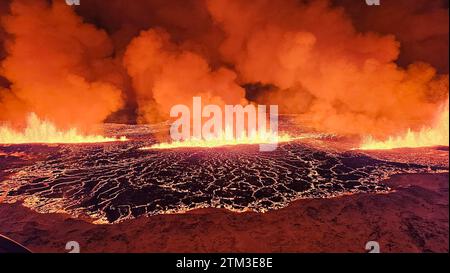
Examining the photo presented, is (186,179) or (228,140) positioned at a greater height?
(228,140)

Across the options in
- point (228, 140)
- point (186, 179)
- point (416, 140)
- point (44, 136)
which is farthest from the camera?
point (44, 136)

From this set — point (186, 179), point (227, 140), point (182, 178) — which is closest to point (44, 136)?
point (227, 140)

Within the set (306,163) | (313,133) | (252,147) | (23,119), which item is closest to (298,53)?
(313,133)

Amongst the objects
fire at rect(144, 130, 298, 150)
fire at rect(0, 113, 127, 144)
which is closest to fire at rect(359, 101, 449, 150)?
fire at rect(144, 130, 298, 150)

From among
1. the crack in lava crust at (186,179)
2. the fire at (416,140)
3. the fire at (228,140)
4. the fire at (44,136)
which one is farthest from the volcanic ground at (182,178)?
the fire at (44,136)

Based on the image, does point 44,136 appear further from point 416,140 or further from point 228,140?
point 416,140

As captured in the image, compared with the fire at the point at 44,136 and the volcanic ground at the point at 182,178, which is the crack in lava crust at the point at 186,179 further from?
the fire at the point at 44,136
